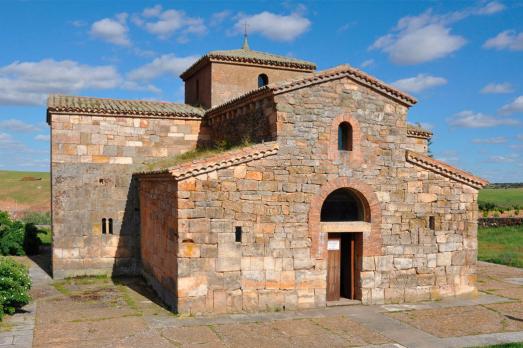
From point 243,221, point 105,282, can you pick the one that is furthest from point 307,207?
point 105,282

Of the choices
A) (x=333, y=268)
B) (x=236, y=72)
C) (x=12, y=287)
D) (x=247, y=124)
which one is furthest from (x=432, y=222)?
(x=12, y=287)

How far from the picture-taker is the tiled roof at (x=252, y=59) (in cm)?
1855

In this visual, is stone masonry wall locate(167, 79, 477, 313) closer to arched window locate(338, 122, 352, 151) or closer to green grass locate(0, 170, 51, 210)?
arched window locate(338, 122, 352, 151)

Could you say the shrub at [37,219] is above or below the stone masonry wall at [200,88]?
below

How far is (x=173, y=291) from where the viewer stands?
11.8 metres

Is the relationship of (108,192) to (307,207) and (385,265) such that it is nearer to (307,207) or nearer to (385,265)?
(307,207)

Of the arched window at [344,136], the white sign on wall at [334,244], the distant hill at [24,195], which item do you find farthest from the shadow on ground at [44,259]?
the distant hill at [24,195]

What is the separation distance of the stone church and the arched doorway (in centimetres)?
4

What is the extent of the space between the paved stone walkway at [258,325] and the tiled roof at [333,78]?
548 cm

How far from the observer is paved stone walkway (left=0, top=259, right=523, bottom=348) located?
985 cm

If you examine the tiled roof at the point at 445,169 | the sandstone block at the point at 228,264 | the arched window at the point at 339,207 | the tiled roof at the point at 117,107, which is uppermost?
the tiled roof at the point at 117,107

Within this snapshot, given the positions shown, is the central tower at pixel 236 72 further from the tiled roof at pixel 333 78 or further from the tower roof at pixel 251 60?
the tiled roof at pixel 333 78

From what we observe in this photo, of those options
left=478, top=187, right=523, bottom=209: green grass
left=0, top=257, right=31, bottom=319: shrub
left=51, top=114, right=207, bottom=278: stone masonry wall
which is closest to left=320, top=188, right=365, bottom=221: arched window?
left=51, top=114, right=207, bottom=278: stone masonry wall

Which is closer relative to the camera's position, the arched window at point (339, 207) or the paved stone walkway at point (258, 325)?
the paved stone walkway at point (258, 325)
